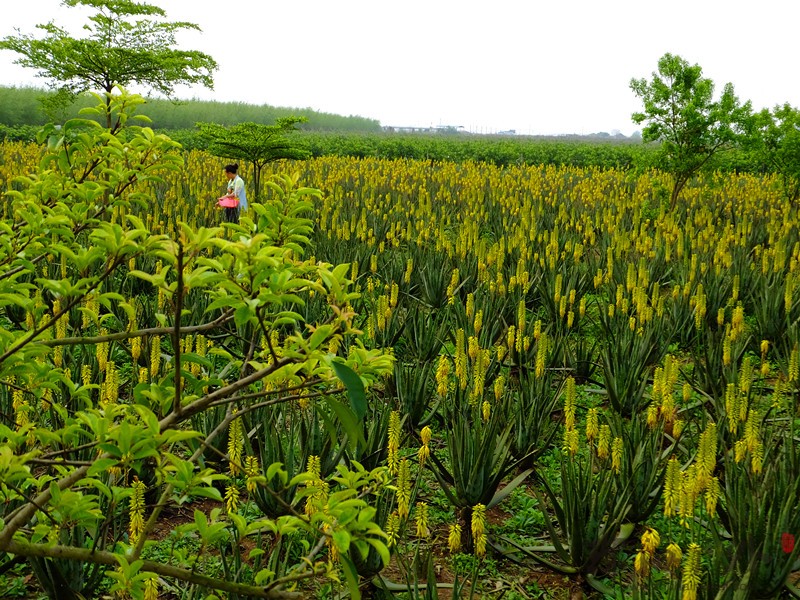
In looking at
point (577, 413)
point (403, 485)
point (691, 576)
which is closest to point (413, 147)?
point (577, 413)

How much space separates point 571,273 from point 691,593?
505cm

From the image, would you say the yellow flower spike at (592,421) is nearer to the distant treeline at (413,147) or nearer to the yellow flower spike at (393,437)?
the yellow flower spike at (393,437)

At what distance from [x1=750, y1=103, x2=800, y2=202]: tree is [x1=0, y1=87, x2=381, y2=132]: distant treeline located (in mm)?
16173

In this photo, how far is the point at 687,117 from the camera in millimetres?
10047

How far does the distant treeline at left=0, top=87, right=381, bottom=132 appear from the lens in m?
38.2

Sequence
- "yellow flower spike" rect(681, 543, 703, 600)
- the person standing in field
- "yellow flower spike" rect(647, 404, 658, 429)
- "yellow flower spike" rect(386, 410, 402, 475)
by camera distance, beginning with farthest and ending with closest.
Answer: the person standing in field, "yellow flower spike" rect(647, 404, 658, 429), "yellow flower spike" rect(386, 410, 402, 475), "yellow flower spike" rect(681, 543, 703, 600)

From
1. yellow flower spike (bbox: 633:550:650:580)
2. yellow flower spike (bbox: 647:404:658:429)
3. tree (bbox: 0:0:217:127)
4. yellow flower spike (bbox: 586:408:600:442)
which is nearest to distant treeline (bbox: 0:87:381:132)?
tree (bbox: 0:0:217:127)

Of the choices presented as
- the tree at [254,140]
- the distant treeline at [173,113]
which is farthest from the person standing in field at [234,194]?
the distant treeline at [173,113]

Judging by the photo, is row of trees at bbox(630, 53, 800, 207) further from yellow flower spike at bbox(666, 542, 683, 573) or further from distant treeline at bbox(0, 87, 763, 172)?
yellow flower spike at bbox(666, 542, 683, 573)

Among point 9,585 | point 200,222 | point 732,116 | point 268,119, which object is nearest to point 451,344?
point 9,585

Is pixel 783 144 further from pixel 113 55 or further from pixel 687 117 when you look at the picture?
pixel 113 55

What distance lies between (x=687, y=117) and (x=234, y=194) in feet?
21.3

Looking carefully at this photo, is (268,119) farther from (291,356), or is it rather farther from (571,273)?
(291,356)

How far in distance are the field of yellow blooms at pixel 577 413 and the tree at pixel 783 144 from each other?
5.05 ft
